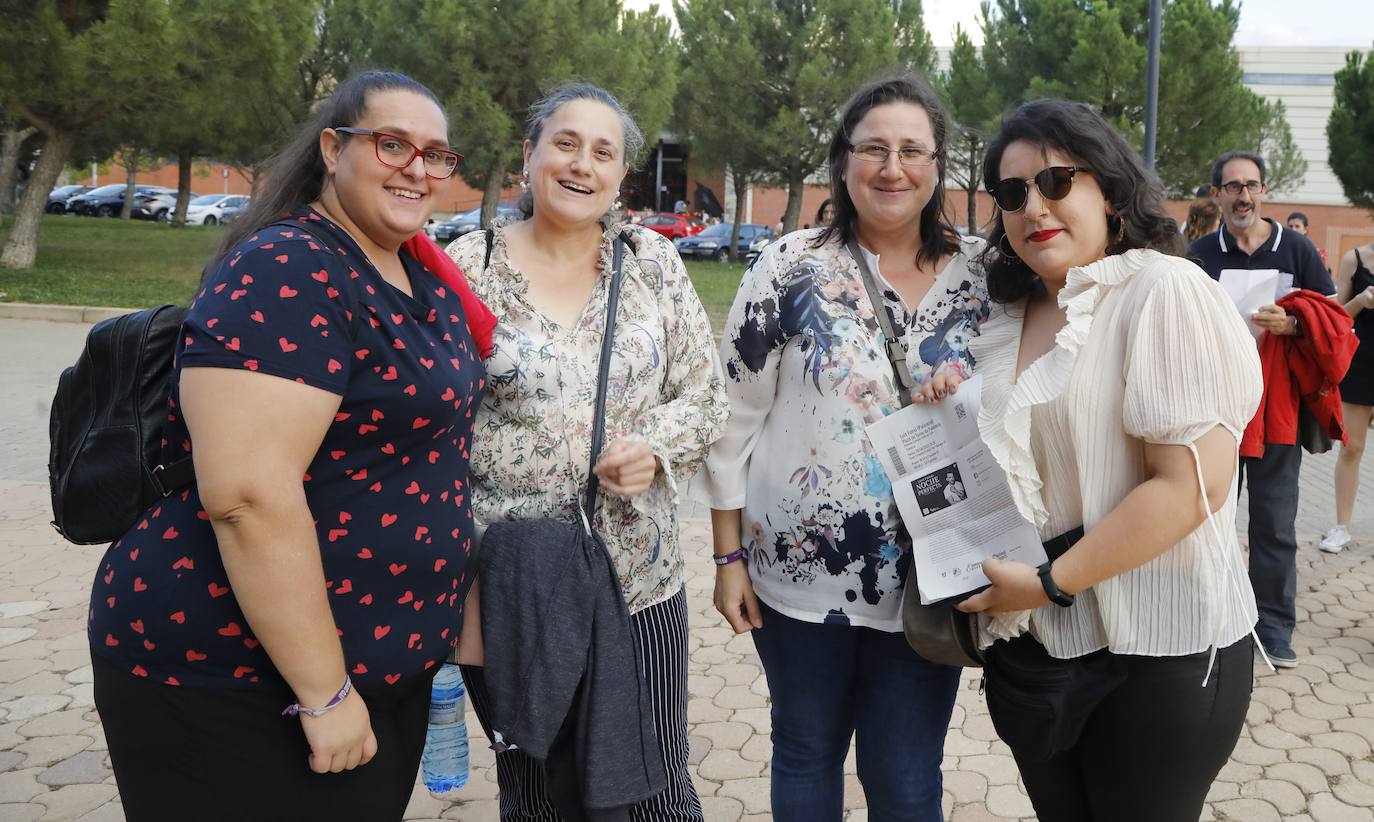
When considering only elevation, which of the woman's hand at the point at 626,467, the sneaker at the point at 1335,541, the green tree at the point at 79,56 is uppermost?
the green tree at the point at 79,56

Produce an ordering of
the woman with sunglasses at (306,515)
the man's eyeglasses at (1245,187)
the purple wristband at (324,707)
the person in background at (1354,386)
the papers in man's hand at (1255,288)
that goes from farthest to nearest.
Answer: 1. the person in background at (1354,386)
2. the man's eyeglasses at (1245,187)
3. the papers in man's hand at (1255,288)
4. the purple wristband at (324,707)
5. the woman with sunglasses at (306,515)

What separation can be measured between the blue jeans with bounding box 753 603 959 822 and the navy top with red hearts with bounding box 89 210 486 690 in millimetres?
990

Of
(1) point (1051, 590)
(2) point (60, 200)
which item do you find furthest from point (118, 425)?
(2) point (60, 200)

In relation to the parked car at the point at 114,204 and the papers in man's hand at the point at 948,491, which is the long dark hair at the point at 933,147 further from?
the parked car at the point at 114,204

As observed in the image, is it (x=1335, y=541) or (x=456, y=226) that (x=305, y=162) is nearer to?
(x=1335, y=541)

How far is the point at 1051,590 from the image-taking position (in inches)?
80.7

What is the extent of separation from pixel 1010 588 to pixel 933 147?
110 centimetres

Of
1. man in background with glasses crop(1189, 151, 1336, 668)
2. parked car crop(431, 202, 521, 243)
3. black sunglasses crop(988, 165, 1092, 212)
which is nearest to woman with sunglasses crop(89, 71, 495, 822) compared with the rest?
black sunglasses crop(988, 165, 1092, 212)

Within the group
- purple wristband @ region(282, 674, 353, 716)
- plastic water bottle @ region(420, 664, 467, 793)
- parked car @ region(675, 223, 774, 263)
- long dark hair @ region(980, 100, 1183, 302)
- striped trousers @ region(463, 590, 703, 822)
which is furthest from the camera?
parked car @ region(675, 223, 774, 263)

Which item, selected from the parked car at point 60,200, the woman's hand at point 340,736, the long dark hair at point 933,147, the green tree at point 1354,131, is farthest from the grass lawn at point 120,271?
the parked car at point 60,200

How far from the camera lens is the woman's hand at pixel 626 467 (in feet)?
7.82

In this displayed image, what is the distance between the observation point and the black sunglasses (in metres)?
2.15

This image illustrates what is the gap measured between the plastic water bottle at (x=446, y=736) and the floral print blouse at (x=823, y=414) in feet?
2.99

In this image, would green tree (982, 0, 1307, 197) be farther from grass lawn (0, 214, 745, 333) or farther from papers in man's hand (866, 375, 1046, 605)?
papers in man's hand (866, 375, 1046, 605)
